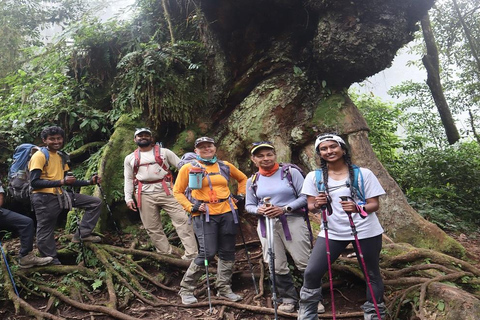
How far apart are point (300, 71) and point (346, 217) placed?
5.06 metres

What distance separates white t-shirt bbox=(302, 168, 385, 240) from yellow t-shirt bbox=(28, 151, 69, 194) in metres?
4.57

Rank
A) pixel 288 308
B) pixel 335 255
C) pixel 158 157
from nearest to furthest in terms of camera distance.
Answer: pixel 335 255
pixel 288 308
pixel 158 157

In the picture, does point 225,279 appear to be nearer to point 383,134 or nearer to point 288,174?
point 288,174

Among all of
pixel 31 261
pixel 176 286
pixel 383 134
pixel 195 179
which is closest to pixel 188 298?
pixel 176 286

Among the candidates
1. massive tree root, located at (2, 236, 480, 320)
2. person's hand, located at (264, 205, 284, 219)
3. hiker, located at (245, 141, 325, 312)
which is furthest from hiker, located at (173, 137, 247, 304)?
person's hand, located at (264, 205, 284, 219)

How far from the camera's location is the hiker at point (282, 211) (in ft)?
A: 14.5

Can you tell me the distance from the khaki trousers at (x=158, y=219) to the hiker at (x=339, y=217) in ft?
9.87

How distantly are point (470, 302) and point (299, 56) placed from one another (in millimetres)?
6172

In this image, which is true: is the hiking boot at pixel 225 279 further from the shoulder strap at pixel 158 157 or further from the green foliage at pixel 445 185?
the green foliage at pixel 445 185

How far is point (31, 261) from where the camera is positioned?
5.59 metres

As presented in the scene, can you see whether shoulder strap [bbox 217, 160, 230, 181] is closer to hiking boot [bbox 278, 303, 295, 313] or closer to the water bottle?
the water bottle

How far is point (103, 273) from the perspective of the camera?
221 inches

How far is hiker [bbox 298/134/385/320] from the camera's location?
3641 mm

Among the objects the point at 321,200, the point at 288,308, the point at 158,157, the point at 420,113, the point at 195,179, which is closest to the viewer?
the point at 321,200
